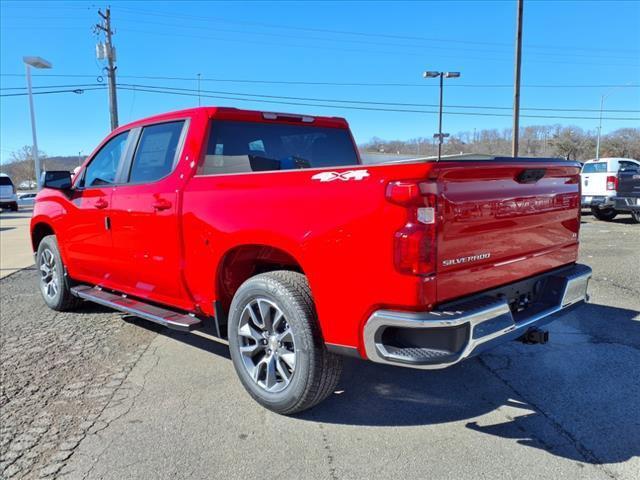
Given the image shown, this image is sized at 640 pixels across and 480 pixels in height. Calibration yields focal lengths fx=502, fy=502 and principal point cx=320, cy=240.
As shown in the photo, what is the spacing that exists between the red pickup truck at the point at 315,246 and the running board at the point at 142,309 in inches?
0.8

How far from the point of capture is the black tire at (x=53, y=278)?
A: 5.63 metres

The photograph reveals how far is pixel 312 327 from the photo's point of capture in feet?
9.74

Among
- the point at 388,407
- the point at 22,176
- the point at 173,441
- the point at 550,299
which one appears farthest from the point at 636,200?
the point at 22,176

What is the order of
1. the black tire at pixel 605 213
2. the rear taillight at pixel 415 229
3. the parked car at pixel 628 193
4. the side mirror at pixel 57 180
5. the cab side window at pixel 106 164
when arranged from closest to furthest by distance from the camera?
the rear taillight at pixel 415 229 < the cab side window at pixel 106 164 < the side mirror at pixel 57 180 < the parked car at pixel 628 193 < the black tire at pixel 605 213

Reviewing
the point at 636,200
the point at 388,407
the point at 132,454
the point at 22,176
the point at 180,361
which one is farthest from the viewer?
the point at 22,176

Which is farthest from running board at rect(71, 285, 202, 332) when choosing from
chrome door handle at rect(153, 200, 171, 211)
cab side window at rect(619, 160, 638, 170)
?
cab side window at rect(619, 160, 638, 170)

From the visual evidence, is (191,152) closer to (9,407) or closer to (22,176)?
(9,407)

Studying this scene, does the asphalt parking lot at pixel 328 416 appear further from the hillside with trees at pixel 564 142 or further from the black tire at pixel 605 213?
the hillside with trees at pixel 564 142

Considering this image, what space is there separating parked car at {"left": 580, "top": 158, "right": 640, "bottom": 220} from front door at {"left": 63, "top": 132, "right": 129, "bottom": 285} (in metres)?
13.2

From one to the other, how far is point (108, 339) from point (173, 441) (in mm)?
2256

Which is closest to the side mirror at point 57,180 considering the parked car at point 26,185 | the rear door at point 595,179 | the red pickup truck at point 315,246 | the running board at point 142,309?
the red pickup truck at point 315,246

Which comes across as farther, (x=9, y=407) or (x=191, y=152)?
(x=191, y=152)

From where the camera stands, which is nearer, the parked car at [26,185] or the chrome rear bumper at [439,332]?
the chrome rear bumper at [439,332]

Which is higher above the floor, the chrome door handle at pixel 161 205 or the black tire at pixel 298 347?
the chrome door handle at pixel 161 205
